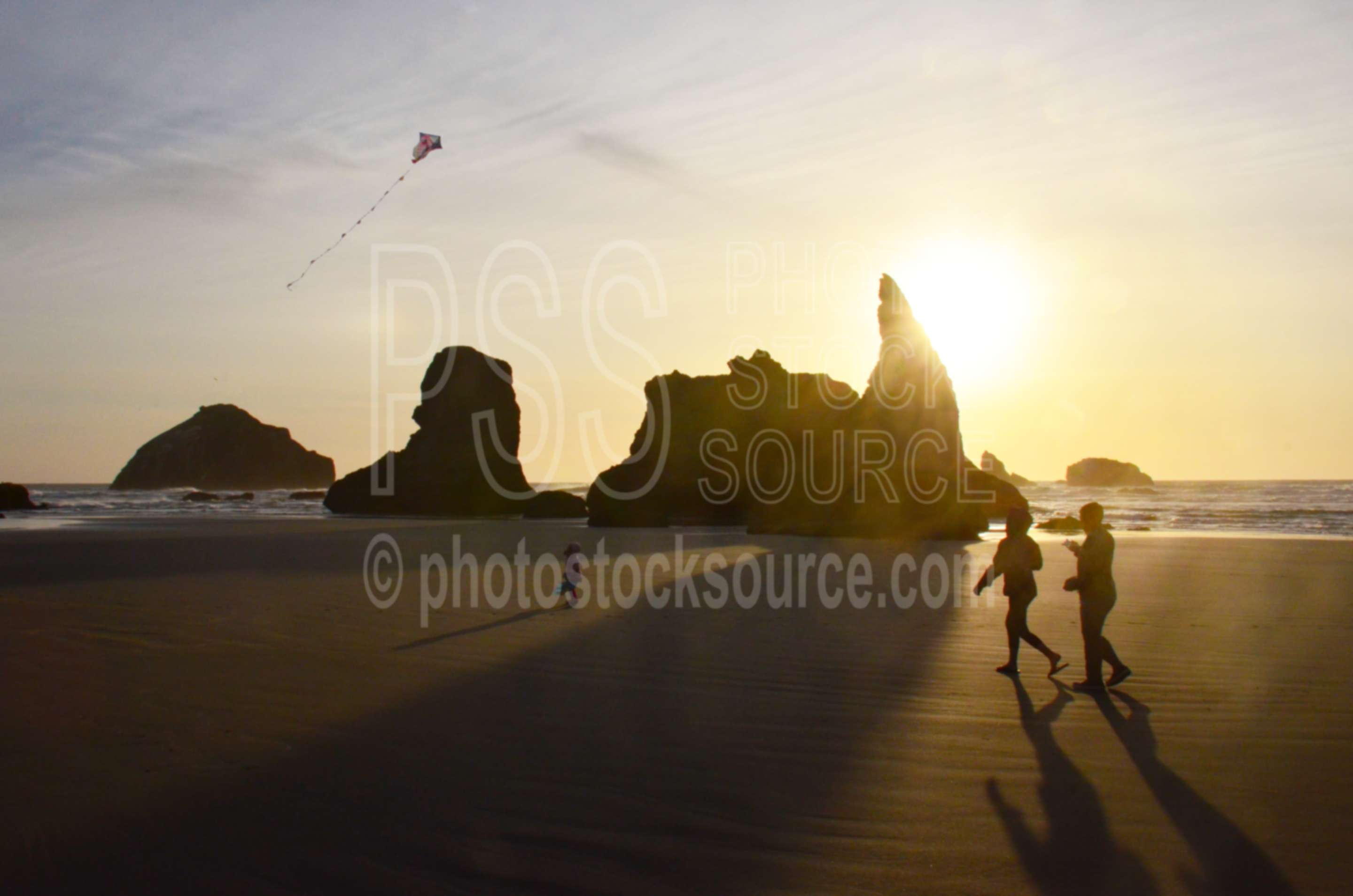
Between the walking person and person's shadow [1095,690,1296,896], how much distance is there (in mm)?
2411

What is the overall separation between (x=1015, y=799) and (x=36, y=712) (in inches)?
242

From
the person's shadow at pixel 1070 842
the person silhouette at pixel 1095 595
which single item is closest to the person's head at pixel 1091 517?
the person silhouette at pixel 1095 595

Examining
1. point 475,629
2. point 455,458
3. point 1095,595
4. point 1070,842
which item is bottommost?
point 1070,842

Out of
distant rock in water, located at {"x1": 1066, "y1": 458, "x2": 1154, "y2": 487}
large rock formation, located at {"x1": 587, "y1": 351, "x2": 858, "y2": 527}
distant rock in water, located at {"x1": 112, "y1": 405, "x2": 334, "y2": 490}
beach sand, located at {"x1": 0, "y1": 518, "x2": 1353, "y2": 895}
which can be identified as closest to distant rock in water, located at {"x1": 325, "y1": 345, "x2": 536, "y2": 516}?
→ large rock formation, located at {"x1": 587, "y1": 351, "x2": 858, "y2": 527}

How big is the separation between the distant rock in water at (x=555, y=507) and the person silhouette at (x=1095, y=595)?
45096 mm

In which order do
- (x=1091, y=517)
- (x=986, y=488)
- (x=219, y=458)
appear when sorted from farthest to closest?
(x=219, y=458)
(x=986, y=488)
(x=1091, y=517)

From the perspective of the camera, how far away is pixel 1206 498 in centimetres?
7056

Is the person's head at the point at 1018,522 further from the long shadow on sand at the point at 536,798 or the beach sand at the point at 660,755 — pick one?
the long shadow on sand at the point at 536,798

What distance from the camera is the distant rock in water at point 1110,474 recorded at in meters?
123

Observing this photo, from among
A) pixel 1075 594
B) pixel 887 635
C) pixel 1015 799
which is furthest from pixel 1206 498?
pixel 1015 799

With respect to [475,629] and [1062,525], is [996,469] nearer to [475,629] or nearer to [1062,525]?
[1062,525]

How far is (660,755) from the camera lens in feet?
18.6

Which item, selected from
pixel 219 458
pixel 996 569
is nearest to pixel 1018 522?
pixel 996 569

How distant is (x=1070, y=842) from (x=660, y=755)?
2.25 m
